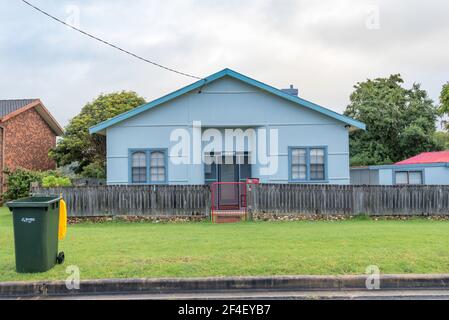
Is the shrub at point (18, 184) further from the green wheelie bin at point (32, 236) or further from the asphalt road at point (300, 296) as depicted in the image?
the asphalt road at point (300, 296)

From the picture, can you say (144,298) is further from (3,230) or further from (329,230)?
(3,230)

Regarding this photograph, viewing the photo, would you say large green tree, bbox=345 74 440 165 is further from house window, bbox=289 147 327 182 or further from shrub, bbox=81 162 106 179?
shrub, bbox=81 162 106 179

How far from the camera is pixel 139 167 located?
56.9 feet

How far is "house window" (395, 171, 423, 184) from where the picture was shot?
21500 mm

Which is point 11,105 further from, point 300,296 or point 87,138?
point 300,296

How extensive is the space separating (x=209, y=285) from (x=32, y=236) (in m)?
3.15

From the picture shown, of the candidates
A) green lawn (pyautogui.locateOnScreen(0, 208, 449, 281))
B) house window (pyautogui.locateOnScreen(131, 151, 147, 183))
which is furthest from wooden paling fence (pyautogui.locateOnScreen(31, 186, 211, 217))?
green lawn (pyautogui.locateOnScreen(0, 208, 449, 281))

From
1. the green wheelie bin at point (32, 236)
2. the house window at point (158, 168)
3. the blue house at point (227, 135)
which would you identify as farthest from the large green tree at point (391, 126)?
the green wheelie bin at point (32, 236)

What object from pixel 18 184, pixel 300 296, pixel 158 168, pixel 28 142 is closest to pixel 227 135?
pixel 158 168

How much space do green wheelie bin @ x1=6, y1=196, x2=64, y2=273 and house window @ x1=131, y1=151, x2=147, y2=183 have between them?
10.1m

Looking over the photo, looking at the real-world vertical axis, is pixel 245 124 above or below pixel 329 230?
above
